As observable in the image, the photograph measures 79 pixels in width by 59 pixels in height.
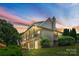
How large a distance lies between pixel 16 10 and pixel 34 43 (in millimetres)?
328

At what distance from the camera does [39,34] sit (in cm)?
212

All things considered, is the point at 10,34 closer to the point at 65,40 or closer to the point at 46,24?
the point at 46,24

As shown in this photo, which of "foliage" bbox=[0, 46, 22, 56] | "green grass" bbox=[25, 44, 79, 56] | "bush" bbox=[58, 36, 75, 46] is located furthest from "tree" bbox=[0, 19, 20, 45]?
"bush" bbox=[58, 36, 75, 46]

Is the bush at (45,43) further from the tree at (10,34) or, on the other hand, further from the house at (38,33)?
the tree at (10,34)

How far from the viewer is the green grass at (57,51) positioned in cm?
207

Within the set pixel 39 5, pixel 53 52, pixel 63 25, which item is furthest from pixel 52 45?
pixel 39 5

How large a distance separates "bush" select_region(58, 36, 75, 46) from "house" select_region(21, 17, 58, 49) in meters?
0.05

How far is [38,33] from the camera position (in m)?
2.12

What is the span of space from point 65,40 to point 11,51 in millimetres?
477

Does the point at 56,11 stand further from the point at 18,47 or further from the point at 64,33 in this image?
the point at 18,47

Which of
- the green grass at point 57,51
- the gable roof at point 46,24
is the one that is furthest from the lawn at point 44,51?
the gable roof at point 46,24

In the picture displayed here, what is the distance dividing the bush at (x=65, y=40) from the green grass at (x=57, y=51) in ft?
0.12

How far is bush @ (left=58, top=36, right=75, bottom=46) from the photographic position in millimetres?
2094

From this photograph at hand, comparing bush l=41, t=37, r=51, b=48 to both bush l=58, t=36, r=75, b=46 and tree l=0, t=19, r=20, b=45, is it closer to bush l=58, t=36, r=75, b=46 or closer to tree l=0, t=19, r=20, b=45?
bush l=58, t=36, r=75, b=46
